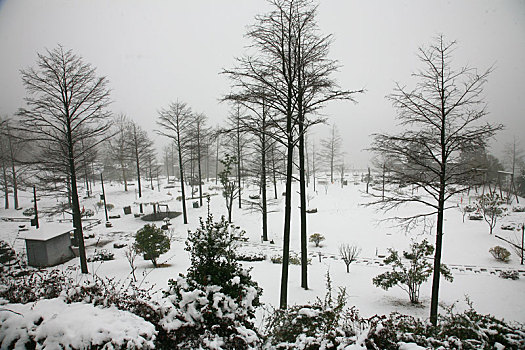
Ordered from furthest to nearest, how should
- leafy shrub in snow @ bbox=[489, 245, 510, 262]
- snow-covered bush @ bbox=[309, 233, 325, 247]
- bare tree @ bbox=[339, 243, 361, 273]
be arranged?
snow-covered bush @ bbox=[309, 233, 325, 247], leafy shrub in snow @ bbox=[489, 245, 510, 262], bare tree @ bbox=[339, 243, 361, 273]

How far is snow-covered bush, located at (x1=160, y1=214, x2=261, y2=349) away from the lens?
368 centimetres

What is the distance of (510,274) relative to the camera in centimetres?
1077

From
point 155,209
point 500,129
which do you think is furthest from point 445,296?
point 155,209

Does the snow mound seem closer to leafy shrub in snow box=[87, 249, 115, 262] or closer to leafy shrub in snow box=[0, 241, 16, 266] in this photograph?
leafy shrub in snow box=[87, 249, 115, 262]

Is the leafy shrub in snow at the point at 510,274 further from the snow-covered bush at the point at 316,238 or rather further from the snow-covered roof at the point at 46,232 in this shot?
the snow-covered roof at the point at 46,232

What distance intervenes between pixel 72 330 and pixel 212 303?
6.62ft

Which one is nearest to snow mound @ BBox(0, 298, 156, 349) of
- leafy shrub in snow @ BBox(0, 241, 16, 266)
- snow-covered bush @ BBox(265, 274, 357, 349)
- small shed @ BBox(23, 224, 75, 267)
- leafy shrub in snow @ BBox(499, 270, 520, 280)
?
snow-covered bush @ BBox(265, 274, 357, 349)

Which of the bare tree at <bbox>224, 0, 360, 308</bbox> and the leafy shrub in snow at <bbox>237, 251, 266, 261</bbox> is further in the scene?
the leafy shrub in snow at <bbox>237, 251, 266, 261</bbox>

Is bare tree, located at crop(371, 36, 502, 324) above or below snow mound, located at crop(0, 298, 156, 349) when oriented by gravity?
above

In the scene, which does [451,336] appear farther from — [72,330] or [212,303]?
[72,330]

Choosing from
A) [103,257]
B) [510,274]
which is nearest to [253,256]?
[103,257]

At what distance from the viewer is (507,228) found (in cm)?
1750

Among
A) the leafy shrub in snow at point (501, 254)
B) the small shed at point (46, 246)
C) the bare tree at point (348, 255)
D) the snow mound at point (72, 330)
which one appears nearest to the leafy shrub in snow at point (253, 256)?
the bare tree at point (348, 255)

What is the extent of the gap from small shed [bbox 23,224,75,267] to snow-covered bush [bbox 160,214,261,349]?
12.5 m
